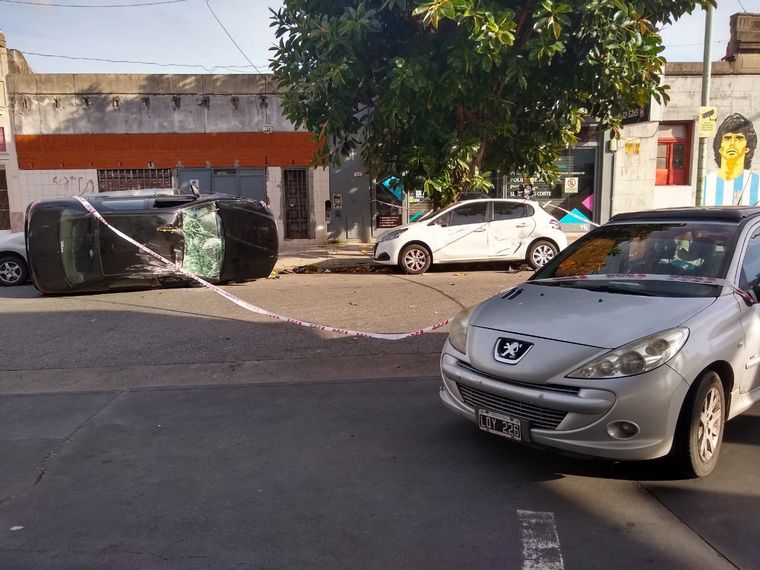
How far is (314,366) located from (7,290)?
845 cm

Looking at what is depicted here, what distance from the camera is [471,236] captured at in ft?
42.7

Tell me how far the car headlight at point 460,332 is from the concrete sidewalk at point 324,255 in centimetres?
972

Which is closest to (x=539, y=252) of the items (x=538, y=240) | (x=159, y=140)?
(x=538, y=240)

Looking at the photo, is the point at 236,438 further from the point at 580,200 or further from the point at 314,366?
the point at 580,200

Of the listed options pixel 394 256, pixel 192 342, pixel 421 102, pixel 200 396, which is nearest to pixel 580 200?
pixel 394 256

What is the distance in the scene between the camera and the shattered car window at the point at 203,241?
11055 mm

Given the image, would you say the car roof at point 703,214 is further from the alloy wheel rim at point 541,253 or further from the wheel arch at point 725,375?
the alloy wheel rim at point 541,253

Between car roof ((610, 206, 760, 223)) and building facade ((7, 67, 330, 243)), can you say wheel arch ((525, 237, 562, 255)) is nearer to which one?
building facade ((7, 67, 330, 243))

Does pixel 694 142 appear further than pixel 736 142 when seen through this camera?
No

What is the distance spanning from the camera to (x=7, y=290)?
1188 centimetres

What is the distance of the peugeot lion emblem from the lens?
369 centimetres

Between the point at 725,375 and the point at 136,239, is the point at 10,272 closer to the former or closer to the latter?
the point at 136,239

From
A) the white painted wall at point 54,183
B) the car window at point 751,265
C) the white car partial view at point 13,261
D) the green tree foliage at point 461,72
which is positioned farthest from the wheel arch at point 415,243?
the white painted wall at point 54,183

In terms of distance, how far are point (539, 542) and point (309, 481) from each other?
4.75ft
